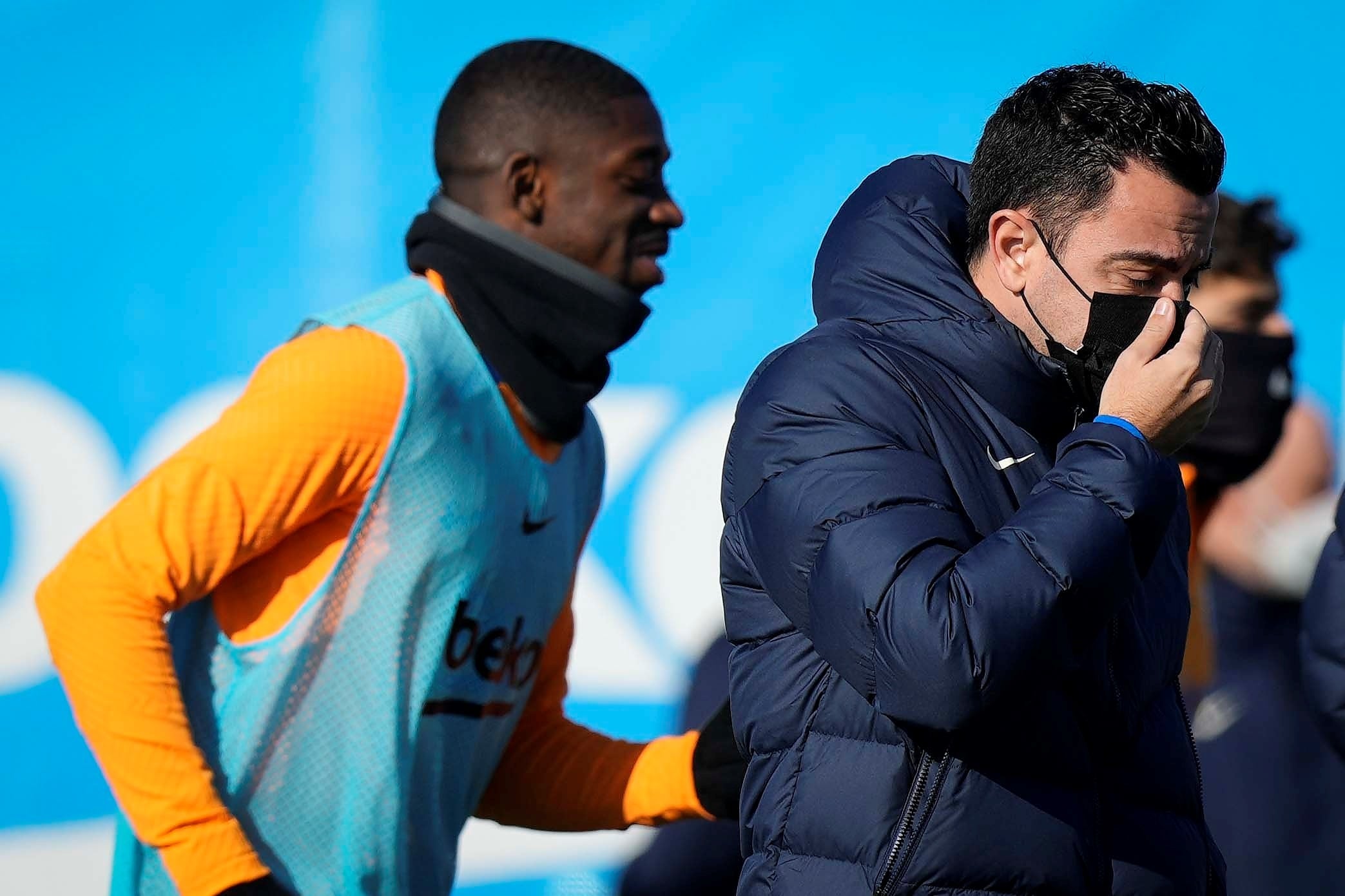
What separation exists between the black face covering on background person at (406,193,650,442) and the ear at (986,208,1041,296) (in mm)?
710

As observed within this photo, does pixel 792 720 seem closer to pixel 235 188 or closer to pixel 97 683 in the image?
pixel 97 683

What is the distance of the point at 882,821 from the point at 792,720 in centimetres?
14

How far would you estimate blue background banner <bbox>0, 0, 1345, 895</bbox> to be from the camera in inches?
130

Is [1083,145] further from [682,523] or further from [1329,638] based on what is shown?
[682,523]

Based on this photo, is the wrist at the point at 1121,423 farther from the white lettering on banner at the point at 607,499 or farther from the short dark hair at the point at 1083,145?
the white lettering on banner at the point at 607,499

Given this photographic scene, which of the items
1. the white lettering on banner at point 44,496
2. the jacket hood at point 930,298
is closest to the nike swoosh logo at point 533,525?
the jacket hood at point 930,298

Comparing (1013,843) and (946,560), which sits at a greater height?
(946,560)

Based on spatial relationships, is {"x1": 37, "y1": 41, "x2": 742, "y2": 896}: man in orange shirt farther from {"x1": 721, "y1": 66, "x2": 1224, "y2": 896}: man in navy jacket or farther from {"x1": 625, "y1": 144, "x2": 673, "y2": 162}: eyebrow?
{"x1": 721, "y1": 66, "x2": 1224, "y2": 896}: man in navy jacket

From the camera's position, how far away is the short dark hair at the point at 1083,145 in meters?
1.71

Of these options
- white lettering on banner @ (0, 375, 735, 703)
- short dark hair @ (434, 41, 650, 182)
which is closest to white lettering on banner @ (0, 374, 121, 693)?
white lettering on banner @ (0, 375, 735, 703)

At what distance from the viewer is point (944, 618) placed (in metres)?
1.41

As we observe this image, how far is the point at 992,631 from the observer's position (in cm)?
140

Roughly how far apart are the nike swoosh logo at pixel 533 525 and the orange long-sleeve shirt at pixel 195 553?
0.26 meters

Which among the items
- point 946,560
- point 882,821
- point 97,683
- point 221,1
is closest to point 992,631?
point 946,560
